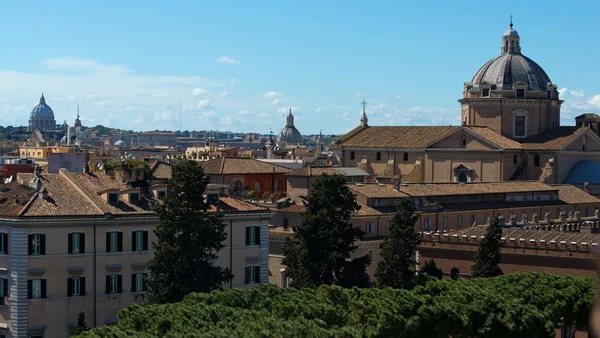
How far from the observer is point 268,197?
64.9 m

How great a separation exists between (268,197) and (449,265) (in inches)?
725

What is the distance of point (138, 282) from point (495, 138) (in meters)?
41.6

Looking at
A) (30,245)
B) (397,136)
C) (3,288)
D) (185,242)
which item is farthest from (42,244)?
(397,136)

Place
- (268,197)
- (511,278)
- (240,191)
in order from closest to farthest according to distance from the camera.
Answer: (511,278)
(268,197)
(240,191)

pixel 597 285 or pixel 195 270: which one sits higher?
pixel 597 285

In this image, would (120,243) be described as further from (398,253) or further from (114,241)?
(398,253)

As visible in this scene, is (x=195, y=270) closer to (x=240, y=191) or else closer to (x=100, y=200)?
(x=100, y=200)

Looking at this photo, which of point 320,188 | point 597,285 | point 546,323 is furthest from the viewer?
point 320,188

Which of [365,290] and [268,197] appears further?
[268,197]

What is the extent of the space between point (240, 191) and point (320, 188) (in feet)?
84.8

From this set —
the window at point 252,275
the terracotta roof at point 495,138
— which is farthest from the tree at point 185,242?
the terracotta roof at point 495,138

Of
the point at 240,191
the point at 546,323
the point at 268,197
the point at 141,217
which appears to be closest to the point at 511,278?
the point at 546,323

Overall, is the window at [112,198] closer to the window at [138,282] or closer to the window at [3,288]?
the window at [138,282]

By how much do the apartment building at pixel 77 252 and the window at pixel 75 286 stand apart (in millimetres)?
33
